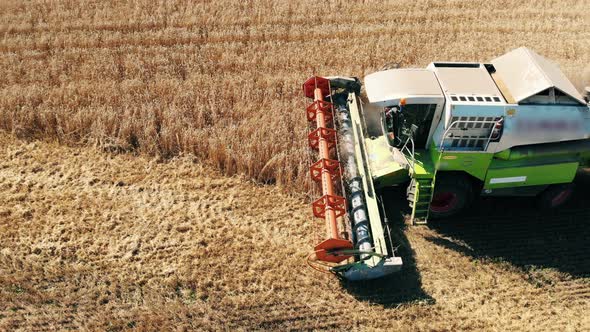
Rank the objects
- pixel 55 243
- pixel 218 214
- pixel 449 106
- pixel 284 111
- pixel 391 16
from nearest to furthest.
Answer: pixel 449 106 → pixel 55 243 → pixel 218 214 → pixel 284 111 → pixel 391 16

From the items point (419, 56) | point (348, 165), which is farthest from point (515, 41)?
point (348, 165)

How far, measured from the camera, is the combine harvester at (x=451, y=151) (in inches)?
277

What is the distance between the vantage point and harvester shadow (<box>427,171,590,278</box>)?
744 cm

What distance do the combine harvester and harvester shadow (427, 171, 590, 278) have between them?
0.28 metres

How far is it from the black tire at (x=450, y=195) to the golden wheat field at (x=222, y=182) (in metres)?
0.25

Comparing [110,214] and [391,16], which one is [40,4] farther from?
[391,16]

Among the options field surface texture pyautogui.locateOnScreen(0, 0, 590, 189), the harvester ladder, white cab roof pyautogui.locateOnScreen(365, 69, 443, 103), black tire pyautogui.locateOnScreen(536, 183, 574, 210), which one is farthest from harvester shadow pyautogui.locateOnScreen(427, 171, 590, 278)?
field surface texture pyautogui.locateOnScreen(0, 0, 590, 189)

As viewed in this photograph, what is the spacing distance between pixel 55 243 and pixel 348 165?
166 inches

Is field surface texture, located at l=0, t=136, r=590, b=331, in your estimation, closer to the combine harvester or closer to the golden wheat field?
the golden wheat field

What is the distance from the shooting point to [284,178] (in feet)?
27.7

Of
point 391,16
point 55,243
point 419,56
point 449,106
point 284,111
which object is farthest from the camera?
point 391,16

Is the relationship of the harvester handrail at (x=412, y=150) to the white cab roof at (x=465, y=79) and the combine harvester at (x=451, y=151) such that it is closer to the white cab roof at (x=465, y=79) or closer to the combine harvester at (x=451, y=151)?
the combine harvester at (x=451, y=151)

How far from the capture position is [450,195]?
7625 mm

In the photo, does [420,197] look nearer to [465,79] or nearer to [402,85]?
[402,85]
